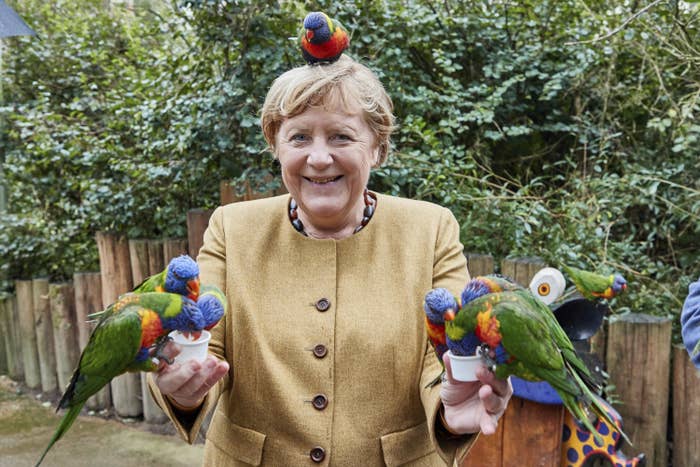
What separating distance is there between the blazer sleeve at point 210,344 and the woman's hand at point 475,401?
1.97 ft

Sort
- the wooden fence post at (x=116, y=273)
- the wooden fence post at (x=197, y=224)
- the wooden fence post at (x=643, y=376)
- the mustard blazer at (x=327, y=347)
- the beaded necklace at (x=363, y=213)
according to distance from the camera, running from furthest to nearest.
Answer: the wooden fence post at (x=116, y=273)
the wooden fence post at (x=197, y=224)
the wooden fence post at (x=643, y=376)
the beaded necklace at (x=363, y=213)
the mustard blazer at (x=327, y=347)

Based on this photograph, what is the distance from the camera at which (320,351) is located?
66.6 inches

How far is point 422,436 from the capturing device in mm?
1746

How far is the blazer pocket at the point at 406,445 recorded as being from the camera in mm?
1686

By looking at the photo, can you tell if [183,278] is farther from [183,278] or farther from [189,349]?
[189,349]

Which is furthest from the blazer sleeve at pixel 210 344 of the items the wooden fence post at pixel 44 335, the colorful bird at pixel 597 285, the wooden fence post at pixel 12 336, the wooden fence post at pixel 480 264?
the wooden fence post at pixel 12 336

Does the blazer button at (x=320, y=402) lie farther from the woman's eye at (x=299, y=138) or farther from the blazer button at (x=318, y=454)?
the woman's eye at (x=299, y=138)

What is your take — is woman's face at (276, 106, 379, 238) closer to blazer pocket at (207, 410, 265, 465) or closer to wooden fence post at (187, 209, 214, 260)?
blazer pocket at (207, 410, 265, 465)

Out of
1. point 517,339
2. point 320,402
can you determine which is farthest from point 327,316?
point 517,339

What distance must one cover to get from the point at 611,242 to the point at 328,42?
92.4 inches

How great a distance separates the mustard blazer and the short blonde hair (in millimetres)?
325

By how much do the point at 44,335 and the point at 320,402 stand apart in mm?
3955

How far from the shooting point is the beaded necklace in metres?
1.87

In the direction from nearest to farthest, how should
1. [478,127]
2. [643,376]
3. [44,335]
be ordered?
1. [643,376]
2. [478,127]
3. [44,335]
